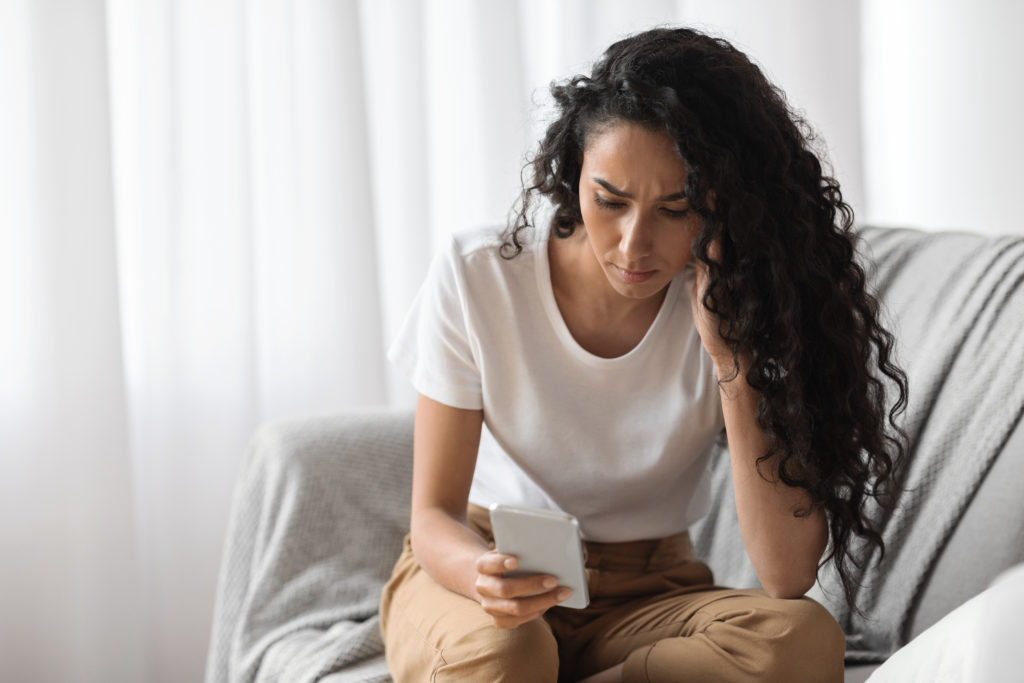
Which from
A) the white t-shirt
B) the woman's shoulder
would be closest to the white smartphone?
the white t-shirt

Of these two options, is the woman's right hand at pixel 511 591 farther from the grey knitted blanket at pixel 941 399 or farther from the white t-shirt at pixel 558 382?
the grey knitted blanket at pixel 941 399

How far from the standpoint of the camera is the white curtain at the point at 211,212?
1.90m

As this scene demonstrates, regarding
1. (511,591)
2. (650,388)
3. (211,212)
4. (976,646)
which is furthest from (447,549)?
(211,212)

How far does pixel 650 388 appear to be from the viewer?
52.2 inches

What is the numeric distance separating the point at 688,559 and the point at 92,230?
1240 millimetres

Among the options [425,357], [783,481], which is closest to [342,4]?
[425,357]

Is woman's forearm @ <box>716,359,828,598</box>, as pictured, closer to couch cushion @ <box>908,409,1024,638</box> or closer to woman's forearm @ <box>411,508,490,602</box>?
couch cushion @ <box>908,409,1024,638</box>

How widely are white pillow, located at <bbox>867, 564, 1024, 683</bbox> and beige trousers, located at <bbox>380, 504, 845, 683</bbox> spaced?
12 cm

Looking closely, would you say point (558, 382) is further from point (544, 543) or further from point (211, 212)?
point (211, 212)

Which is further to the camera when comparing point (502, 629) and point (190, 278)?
point (190, 278)

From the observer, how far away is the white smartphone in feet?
3.27

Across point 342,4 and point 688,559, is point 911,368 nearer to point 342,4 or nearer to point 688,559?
point 688,559

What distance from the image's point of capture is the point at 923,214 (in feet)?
7.80

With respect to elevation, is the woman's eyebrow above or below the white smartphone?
above
